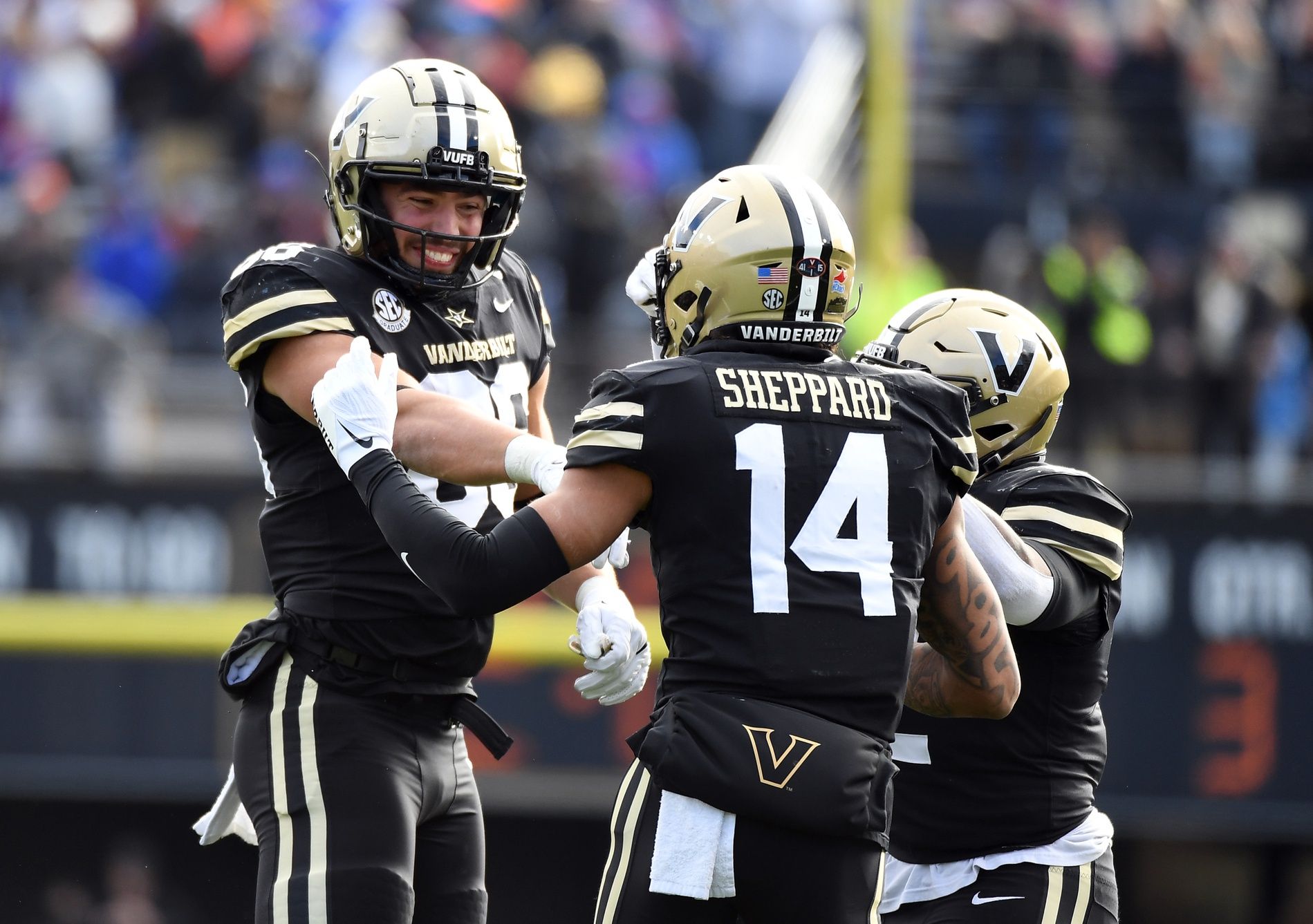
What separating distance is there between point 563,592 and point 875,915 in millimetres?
1106

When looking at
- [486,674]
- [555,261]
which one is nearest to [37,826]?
[486,674]

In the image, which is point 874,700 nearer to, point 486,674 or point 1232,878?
point 486,674

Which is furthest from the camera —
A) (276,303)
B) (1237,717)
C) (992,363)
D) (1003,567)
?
(1237,717)

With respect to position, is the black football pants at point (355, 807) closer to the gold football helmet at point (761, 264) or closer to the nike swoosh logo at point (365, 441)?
the nike swoosh logo at point (365, 441)

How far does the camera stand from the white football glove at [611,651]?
11.8 ft

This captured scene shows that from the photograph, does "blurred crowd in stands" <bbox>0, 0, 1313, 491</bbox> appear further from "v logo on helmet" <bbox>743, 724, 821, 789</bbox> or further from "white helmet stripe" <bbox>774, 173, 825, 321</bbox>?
"v logo on helmet" <bbox>743, 724, 821, 789</bbox>

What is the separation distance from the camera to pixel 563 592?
410 centimetres

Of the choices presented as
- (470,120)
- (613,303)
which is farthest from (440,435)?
(613,303)

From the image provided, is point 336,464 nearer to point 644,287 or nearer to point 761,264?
point 644,287

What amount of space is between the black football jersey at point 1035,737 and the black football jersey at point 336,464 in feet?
3.28

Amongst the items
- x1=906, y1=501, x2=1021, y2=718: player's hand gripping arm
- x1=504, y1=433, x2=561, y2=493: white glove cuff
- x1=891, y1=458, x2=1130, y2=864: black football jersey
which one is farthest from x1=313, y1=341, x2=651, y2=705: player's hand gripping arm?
x1=891, y1=458, x2=1130, y2=864: black football jersey

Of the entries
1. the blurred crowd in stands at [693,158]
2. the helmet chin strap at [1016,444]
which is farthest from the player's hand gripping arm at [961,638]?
the blurred crowd in stands at [693,158]

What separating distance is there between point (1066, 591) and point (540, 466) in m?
1.08

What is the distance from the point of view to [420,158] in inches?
155
